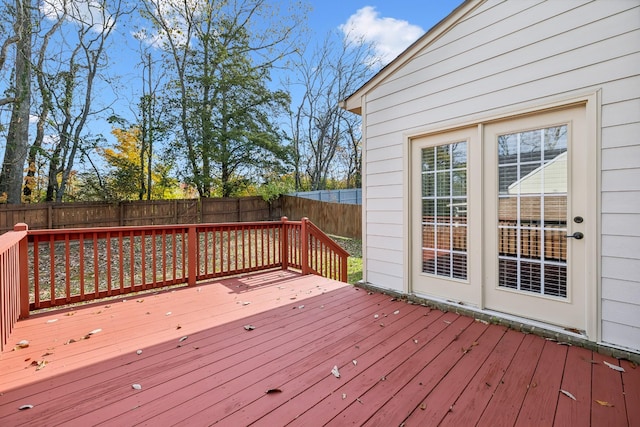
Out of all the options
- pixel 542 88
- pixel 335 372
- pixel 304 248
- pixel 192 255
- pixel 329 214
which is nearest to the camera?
pixel 335 372

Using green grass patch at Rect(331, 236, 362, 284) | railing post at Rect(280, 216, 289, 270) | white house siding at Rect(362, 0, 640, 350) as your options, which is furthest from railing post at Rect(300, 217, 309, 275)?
green grass patch at Rect(331, 236, 362, 284)

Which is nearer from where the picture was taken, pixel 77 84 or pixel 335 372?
pixel 335 372

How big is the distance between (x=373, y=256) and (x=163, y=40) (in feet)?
39.1

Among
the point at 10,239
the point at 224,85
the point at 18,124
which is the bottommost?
the point at 10,239

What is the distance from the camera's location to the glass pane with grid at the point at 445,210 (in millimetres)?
3068

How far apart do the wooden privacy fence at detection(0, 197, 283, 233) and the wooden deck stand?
660 cm

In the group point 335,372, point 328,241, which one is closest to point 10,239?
point 335,372

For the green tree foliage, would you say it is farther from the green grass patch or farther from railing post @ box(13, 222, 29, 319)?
railing post @ box(13, 222, 29, 319)

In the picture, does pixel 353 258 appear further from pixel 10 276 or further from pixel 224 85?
pixel 224 85

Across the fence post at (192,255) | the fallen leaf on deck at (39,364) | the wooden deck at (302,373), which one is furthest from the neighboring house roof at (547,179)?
the fallen leaf on deck at (39,364)

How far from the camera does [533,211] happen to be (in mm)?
2627

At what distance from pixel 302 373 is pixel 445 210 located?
2.14 meters

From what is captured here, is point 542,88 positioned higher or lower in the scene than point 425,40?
lower

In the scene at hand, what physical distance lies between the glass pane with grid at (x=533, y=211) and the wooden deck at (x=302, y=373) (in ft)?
1.66
